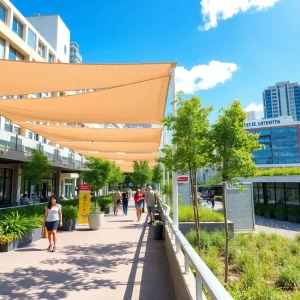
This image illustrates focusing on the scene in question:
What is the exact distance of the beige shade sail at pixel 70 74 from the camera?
6.16 meters

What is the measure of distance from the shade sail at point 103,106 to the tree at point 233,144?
196cm

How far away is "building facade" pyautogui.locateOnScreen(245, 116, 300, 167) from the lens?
316ft

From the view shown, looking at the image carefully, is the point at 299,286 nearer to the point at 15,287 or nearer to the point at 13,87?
the point at 15,287

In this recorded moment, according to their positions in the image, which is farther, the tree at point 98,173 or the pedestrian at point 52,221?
the tree at point 98,173

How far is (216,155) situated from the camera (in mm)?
6297

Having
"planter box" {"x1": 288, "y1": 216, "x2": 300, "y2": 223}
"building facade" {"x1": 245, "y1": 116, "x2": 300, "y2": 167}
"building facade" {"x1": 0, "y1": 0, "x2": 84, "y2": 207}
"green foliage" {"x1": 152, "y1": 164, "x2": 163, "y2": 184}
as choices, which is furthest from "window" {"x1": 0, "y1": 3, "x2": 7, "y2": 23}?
"building facade" {"x1": 245, "y1": 116, "x2": 300, "y2": 167}

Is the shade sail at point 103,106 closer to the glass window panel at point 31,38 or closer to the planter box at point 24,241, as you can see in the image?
the planter box at point 24,241

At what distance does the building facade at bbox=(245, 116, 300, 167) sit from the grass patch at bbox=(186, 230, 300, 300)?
299ft

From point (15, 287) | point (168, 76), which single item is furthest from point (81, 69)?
point (15, 287)

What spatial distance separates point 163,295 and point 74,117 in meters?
8.15

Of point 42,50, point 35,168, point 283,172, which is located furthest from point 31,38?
point 283,172

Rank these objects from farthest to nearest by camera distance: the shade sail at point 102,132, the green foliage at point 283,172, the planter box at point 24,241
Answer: the green foliage at point 283,172, the shade sail at point 102,132, the planter box at point 24,241

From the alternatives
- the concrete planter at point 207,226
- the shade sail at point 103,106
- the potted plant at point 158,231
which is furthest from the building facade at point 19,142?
the concrete planter at point 207,226

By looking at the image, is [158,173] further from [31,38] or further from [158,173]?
[31,38]
